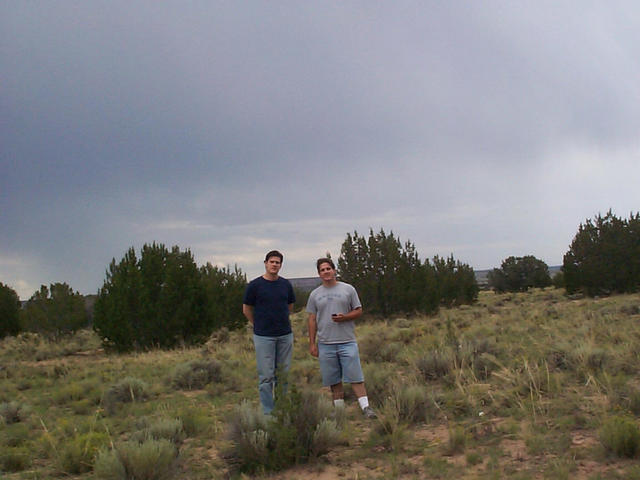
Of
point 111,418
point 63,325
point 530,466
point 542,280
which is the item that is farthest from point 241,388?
point 542,280

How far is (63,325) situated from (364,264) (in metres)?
21.1

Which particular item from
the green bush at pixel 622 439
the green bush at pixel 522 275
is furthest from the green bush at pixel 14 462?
the green bush at pixel 522 275

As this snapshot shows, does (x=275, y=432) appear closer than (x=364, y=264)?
Yes

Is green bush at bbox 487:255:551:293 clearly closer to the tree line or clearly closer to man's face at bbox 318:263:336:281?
the tree line

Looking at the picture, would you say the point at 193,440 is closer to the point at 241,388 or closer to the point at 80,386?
the point at 241,388

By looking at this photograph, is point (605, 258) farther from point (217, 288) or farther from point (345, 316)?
point (345, 316)

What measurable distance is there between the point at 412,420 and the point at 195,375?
5.26 metres

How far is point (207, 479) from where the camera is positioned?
4.76 m

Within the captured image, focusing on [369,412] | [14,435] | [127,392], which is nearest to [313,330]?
[369,412]

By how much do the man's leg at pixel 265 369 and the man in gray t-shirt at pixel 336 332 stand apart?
52cm

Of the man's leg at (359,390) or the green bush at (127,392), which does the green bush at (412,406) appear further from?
the green bush at (127,392)

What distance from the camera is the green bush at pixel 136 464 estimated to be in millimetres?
4492

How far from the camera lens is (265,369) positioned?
612 centimetres

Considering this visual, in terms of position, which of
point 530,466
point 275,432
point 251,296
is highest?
point 251,296
